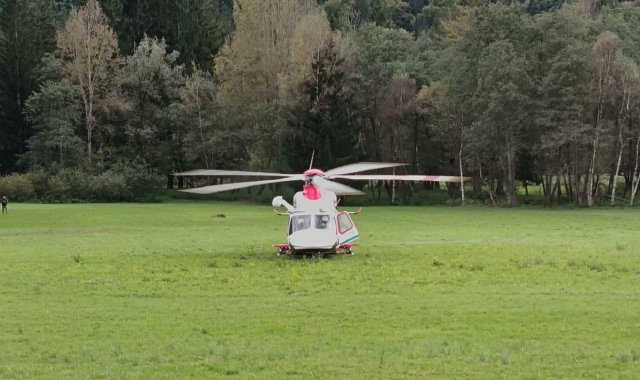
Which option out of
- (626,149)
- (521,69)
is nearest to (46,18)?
(521,69)

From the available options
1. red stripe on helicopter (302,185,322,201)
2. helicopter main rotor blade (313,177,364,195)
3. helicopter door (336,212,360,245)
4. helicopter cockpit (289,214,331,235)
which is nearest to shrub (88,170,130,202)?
helicopter door (336,212,360,245)

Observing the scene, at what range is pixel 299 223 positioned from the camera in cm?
2478

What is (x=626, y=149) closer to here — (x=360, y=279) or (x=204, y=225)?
(x=204, y=225)

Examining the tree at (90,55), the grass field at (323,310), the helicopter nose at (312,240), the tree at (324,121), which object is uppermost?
the tree at (90,55)

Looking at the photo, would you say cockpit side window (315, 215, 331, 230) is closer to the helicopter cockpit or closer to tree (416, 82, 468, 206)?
the helicopter cockpit

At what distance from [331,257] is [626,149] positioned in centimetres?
4813

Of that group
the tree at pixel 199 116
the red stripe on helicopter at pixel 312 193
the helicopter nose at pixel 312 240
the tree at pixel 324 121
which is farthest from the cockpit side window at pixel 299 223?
the tree at pixel 199 116

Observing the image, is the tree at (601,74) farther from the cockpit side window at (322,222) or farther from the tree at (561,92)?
the cockpit side window at (322,222)

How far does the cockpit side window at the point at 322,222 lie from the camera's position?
971 inches

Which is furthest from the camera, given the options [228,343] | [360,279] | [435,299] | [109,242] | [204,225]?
[204,225]

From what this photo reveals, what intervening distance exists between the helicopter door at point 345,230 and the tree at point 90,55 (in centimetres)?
5532

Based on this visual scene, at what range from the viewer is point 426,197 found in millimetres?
73562

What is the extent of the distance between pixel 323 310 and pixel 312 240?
875 cm

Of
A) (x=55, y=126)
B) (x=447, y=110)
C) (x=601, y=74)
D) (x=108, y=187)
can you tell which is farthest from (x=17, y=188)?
(x=601, y=74)
